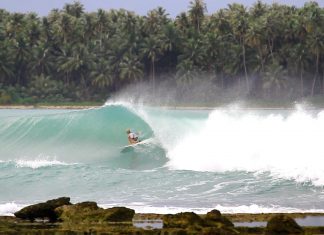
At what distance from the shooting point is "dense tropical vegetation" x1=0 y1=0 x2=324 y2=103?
86812 mm

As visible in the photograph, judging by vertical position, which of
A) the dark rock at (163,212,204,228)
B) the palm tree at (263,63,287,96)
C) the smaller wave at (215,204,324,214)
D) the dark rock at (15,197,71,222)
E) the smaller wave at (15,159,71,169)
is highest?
the dark rock at (163,212,204,228)

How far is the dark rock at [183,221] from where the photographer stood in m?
15.0

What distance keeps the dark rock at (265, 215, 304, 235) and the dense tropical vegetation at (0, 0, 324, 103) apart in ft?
232

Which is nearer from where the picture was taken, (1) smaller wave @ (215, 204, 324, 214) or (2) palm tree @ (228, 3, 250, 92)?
(1) smaller wave @ (215, 204, 324, 214)

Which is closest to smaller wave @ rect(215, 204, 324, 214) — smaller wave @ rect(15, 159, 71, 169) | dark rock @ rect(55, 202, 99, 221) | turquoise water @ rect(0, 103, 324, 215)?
turquoise water @ rect(0, 103, 324, 215)

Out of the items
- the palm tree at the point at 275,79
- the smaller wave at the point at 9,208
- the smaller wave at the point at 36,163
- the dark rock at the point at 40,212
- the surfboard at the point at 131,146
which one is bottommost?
the palm tree at the point at 275,79

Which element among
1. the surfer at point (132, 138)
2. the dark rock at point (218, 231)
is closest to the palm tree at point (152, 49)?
the surfer at point (132, 138)

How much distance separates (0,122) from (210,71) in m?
55.2

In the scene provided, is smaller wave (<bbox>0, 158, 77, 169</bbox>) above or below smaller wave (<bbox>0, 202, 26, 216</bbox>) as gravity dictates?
below

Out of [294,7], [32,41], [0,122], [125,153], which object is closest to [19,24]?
[32,41]

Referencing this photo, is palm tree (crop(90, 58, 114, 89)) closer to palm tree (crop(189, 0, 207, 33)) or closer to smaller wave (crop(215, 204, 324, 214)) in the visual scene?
palm tree (crop(189, 0, 207, 33))

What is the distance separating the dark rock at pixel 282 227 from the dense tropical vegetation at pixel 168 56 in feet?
232

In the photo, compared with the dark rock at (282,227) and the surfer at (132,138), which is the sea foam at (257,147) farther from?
the dark rock at (282,227)

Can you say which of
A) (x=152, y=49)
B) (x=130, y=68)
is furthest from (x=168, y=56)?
(x=130, y=68)
